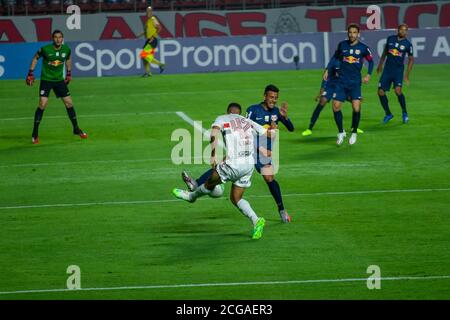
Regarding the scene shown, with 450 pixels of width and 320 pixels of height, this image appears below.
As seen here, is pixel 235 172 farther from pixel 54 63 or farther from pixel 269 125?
pixel 54 63

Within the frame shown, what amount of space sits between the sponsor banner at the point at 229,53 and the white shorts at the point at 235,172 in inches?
902

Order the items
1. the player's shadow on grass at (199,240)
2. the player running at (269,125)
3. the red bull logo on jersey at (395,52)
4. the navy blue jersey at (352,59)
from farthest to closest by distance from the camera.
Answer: the red bull logo on jersey at (395,52) → the navy blue jersey at (352,59) → the player running at (269,125) → the player's shadow on grass at (199,240)

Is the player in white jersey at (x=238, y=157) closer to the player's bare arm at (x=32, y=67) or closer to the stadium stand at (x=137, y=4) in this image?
the player's bare arm at (x=32, y=67)

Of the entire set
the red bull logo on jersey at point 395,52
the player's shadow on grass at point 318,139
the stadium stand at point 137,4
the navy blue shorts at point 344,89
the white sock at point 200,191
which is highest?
the stadium stand at point 137,4

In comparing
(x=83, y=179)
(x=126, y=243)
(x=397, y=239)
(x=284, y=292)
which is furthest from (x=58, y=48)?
(x=284, y=292)

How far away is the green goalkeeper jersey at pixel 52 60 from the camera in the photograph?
2325 centimetres

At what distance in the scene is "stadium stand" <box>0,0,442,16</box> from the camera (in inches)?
1658

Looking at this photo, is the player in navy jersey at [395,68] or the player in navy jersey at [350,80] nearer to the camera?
the player in navy jersey at [350,80]

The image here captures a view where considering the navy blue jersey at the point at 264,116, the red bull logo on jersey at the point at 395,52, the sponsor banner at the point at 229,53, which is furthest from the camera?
the sponsor banner at the point at 229,53

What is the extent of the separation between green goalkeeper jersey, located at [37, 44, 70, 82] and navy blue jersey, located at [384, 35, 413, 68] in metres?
8.10

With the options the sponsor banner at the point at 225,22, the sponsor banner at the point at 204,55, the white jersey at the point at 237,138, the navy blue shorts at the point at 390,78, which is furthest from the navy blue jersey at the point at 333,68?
the sponsor banner at the point at 225,22

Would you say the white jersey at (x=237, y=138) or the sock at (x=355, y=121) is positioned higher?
the white jersey at (x=237, y=138)

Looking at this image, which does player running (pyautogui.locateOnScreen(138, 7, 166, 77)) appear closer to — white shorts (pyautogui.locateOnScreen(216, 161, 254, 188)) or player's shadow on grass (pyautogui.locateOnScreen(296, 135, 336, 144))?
player's shadow on grass (pyautogui.locateOnScreen(296, 135, 336, 144))

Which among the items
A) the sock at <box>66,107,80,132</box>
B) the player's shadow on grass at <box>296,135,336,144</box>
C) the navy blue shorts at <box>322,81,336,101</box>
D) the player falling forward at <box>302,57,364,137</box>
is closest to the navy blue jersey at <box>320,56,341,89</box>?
the player falling forward at <box>302,57,364,137</box>
